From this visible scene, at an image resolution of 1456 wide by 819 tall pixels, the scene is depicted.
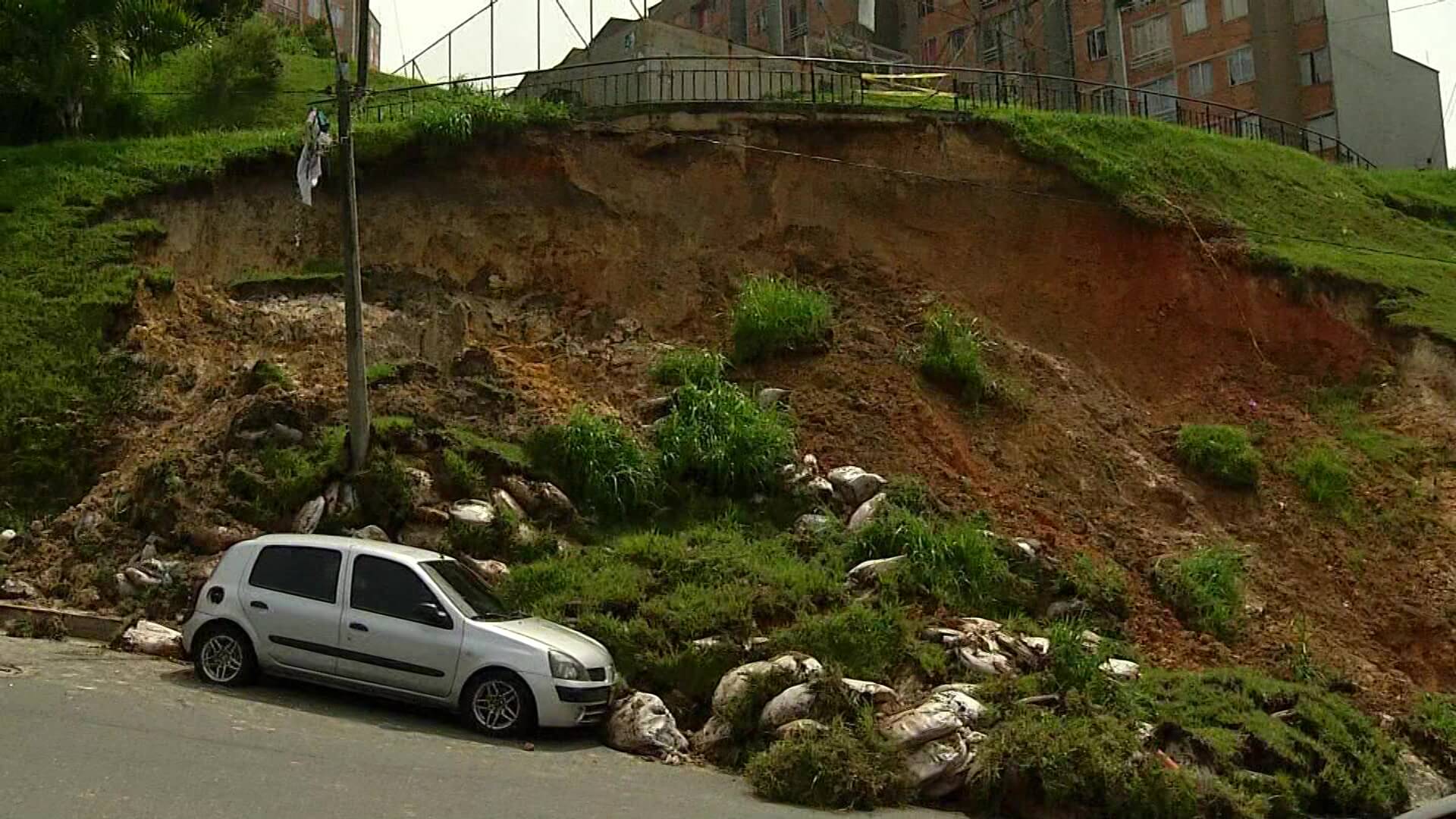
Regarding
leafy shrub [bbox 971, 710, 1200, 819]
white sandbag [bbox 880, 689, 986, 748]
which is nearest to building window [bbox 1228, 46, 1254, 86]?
white sandbag [bbox 880, 689, 986, 748]

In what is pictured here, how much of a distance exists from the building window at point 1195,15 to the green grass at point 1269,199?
62.6ft

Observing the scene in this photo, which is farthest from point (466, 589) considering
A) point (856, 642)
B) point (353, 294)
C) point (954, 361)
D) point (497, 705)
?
point (954, 361)

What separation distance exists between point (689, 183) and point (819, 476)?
6893mm

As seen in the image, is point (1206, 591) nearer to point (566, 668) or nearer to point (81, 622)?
point (566, 668)

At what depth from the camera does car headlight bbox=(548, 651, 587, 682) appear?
10141mm

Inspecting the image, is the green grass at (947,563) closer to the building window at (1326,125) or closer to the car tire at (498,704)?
the car tire at (498,704)

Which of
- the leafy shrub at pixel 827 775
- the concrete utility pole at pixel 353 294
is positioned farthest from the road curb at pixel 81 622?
the leafy shrub at pixel 827 775

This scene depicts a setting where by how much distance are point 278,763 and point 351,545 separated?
2973 millimetres

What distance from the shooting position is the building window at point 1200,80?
41.0 m

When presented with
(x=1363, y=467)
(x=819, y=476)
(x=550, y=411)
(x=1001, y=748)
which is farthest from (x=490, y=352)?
(x=1363, y=467)

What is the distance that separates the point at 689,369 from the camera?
55.5 ft

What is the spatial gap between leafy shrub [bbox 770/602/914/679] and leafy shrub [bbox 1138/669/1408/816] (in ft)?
6.82

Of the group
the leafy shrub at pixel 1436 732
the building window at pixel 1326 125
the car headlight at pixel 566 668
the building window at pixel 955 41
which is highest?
the building window at pixel 955 41

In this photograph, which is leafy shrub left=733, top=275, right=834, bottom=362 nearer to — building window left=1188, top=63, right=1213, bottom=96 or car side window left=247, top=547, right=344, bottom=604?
car side window left=247, top=547, right=344, bottom=604
